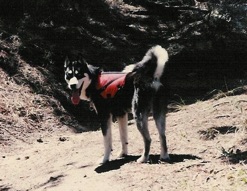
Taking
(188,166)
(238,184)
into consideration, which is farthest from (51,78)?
→ (238,184)

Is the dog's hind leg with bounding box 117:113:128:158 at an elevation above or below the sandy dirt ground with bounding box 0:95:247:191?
above

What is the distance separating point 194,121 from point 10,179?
3.02m

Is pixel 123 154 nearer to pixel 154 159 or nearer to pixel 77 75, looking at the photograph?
pixel 154 159

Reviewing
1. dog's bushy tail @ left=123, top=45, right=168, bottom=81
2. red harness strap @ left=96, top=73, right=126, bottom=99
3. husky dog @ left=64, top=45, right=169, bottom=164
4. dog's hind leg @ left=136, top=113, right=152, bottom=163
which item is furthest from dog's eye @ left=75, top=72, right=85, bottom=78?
dog's hind leg @ left=136, top=113, right=152, bottom=163

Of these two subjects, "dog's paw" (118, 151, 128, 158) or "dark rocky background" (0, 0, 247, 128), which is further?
"dark rocky background" (0, 0, 247, 128)

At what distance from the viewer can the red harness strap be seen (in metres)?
6.35

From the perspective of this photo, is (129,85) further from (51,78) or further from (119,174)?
(51,78)

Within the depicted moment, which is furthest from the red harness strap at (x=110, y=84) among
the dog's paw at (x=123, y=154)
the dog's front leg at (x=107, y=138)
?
the dog's paw at (x=123, y=154)

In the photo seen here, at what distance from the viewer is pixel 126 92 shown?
6281mm

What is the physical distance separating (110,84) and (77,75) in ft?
1.56

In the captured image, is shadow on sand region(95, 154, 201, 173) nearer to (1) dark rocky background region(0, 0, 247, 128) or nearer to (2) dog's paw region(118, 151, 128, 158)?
(2) dog's paw region(118, 151, 128, 158)

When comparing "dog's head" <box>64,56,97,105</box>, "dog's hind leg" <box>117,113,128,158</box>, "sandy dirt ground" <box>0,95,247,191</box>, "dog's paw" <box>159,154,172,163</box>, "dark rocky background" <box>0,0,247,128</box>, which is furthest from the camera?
"dark rocky background" <box>0,0,247,128</box>

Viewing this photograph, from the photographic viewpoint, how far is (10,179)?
6715 mm

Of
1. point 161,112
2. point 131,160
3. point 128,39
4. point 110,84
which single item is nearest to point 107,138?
point 131,160
